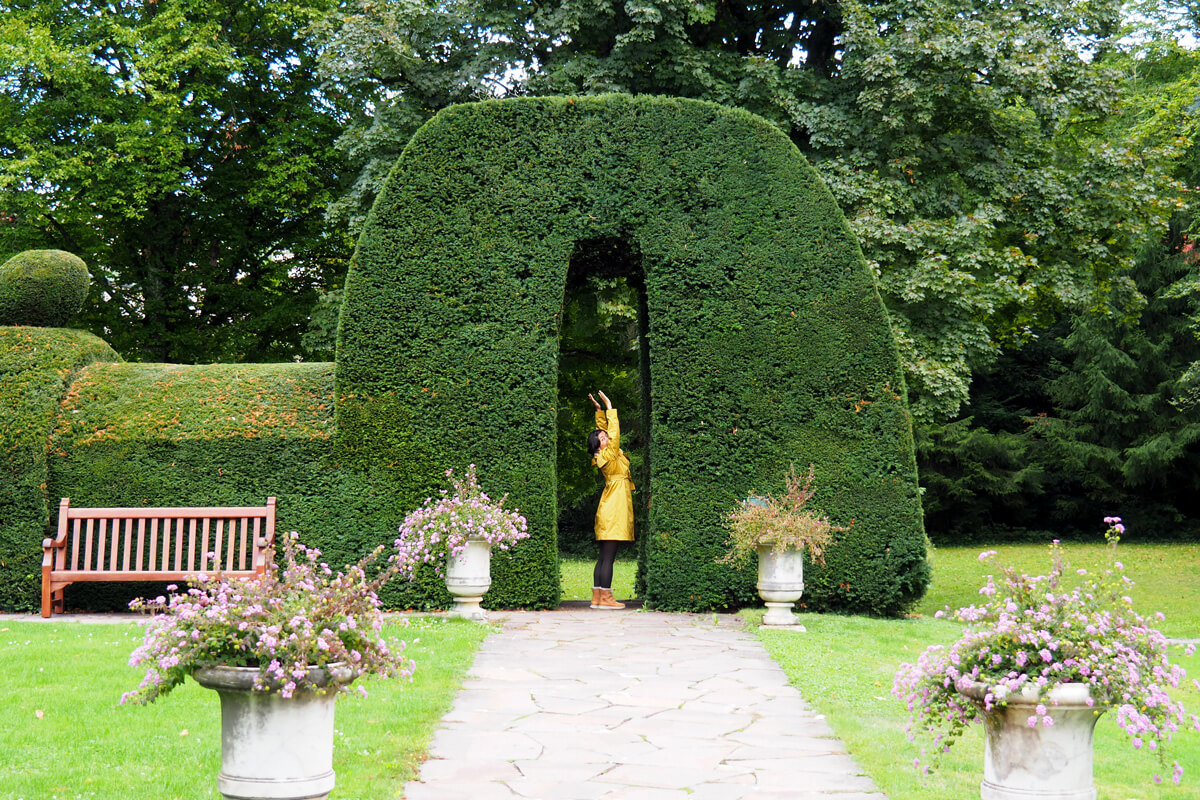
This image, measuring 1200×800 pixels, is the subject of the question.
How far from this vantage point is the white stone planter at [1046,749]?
11.0ft

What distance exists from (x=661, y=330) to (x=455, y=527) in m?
3.09

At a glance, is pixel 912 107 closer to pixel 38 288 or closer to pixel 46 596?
pixel 38 288

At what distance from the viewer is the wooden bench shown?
8.91 meters

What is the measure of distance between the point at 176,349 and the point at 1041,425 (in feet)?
69.9

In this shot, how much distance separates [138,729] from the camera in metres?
4.97

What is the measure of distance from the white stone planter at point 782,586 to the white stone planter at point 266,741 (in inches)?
226

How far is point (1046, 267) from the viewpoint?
14.5 metres

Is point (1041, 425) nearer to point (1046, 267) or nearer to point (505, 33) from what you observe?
point (1046, 267)

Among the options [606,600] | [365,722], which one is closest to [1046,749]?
[365,722]

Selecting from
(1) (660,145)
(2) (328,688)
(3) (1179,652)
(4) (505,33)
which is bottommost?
(3) (1179,652)

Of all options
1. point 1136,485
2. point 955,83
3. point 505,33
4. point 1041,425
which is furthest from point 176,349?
point 1136,485

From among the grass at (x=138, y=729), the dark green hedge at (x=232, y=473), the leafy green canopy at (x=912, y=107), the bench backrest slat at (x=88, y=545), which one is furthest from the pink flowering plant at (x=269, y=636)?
the leafy green canopy at (x=912, y=107)

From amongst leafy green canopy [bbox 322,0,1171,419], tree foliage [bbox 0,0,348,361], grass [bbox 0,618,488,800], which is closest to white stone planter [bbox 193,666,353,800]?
grass [bbox 0,618,488,800]

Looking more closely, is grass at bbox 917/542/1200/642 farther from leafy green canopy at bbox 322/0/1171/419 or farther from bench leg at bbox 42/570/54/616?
bench leg at bbox 42/570/54/616
